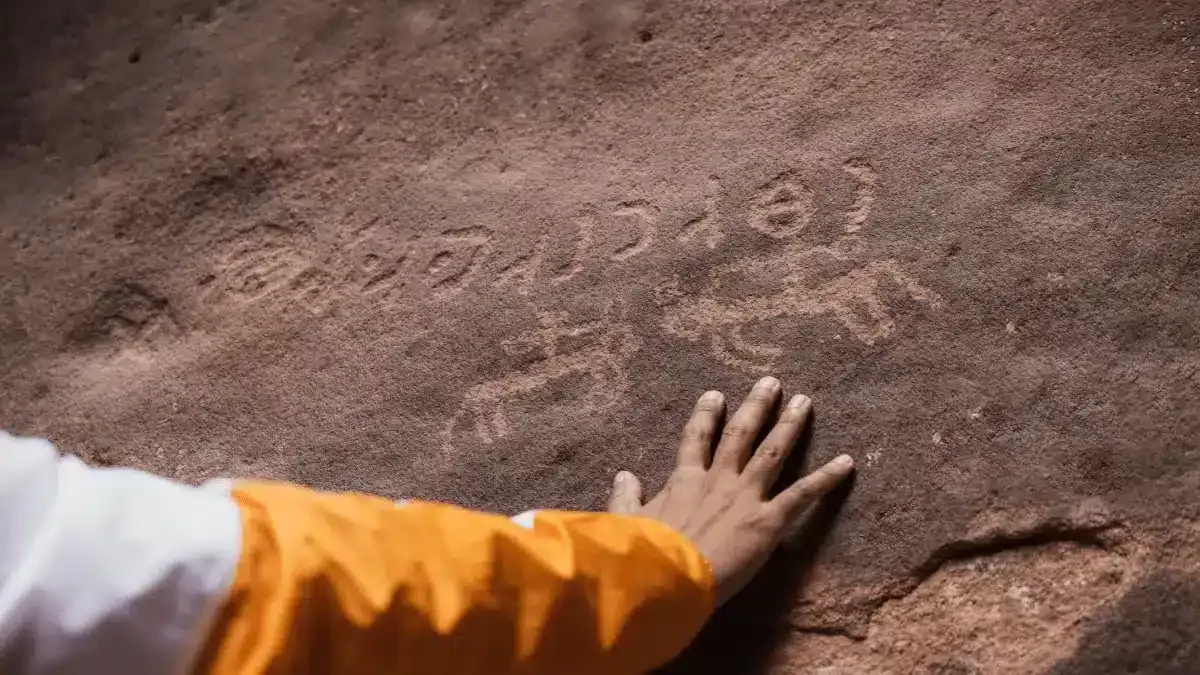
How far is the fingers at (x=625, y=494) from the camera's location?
3.55ft

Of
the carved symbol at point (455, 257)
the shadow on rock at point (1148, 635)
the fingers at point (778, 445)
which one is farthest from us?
the carved symbol at point (455, 257)

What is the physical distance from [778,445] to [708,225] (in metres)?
0.29

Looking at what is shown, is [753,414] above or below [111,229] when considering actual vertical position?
below

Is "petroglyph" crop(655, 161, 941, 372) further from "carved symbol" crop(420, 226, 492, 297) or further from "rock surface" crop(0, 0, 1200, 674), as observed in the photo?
"carved symbol" crop(420, 226, 492, 297)

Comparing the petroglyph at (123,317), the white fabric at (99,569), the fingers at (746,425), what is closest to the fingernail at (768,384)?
the fingers at (746,425)

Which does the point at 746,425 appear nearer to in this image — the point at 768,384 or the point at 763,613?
the point at 768,384

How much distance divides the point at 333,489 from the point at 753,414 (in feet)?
1.64

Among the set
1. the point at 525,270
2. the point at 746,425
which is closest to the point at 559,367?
the point at 525,270

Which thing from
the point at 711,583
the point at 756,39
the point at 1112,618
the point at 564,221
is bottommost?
the point at 1112,618

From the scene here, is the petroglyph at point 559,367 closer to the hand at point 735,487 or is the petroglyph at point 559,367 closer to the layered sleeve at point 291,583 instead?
the hand at point 735,487

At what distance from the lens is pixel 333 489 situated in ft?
3.94

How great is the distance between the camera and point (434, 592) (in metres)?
0.74

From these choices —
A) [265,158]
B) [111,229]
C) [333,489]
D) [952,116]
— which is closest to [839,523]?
[952,116]

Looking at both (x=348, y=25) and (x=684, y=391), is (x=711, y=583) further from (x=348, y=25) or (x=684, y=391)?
(x=348, y=25)
